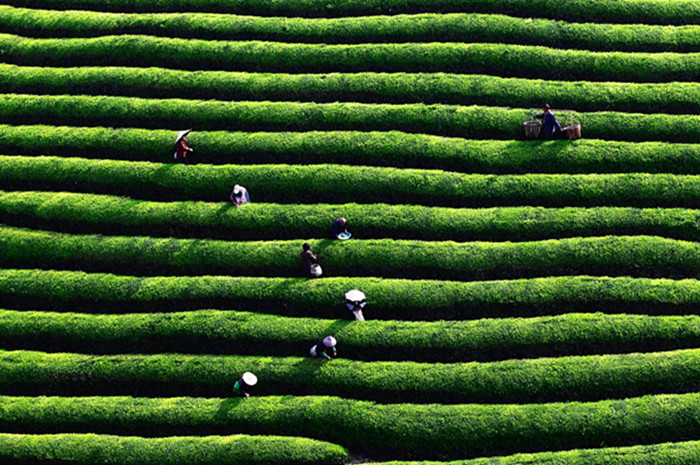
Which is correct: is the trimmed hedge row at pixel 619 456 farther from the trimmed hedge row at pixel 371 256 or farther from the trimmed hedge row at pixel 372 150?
Result: the trimmed hedge row at pixel 372 150

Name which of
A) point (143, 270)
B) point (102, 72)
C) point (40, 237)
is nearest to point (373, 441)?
point (143, 270)

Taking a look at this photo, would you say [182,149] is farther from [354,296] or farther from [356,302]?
[356,302]

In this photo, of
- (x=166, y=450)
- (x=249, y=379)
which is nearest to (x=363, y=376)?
(x=249, y=379)

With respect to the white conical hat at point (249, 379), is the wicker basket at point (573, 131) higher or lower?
higher

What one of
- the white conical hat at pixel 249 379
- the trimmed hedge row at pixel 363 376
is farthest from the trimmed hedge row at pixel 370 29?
the white conical hat at pixel 249 379

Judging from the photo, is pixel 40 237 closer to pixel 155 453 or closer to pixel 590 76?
pixel 155 453

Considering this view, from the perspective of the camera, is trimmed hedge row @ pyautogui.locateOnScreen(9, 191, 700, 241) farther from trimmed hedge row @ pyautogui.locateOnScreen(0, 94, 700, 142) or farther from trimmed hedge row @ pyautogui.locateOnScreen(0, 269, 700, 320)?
trimmed hedge row @ pyautogui.locateOnScreen(0, 94, 700, 142)

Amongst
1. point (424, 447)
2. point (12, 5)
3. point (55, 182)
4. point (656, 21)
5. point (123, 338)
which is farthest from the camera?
point (12, 5)
